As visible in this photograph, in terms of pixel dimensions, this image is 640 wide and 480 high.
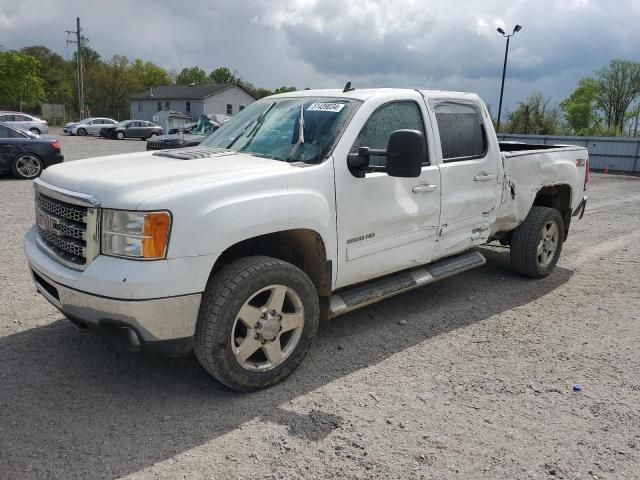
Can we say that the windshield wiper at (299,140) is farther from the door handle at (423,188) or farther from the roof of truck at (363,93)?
the door handle at (423,188)

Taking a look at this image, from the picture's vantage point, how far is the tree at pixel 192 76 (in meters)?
102

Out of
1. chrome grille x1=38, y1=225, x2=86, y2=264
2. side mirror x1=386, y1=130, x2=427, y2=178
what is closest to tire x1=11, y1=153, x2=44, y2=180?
chrome grille x1=38, y1=225, x2=86, y2=264

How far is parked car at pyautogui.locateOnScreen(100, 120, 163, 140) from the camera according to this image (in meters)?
39.8

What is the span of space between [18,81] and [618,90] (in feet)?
228

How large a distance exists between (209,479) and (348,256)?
68.0 inches

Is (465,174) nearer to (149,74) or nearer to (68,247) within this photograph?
(68,247)

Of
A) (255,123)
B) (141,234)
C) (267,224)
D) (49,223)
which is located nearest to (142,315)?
(141,234)

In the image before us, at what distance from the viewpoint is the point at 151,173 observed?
328cm

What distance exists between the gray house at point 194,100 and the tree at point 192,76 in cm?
3615

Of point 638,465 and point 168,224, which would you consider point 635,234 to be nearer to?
point 638,465

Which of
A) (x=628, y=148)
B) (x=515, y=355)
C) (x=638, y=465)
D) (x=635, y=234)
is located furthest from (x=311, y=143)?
(x=628, y=148)

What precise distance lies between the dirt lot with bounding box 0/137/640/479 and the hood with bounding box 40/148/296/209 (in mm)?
1255

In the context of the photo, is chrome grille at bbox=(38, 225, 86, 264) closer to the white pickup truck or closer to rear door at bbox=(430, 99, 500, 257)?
the white pickup truck

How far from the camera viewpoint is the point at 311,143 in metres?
3.82
